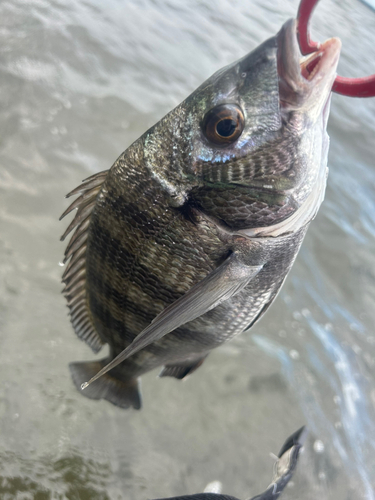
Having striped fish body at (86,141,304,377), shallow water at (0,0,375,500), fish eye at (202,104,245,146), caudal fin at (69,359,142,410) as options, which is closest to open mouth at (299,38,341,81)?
fish eye at (202,104,245,146)

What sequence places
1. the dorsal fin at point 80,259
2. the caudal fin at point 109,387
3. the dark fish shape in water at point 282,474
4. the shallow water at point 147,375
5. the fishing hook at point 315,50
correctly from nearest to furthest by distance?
the fishing hook at point 315,50, the dorsal fin at point 80,259, the dark fish shape in water at point 282,474, the caudal fin at point 109,387, the shallow water at point 147,375

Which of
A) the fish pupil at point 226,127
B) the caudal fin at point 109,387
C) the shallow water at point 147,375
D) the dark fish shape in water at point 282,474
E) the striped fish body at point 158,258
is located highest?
the fish pupil at point 226,127

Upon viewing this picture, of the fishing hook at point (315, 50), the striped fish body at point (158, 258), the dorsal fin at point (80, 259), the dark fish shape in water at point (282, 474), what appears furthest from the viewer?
the dark fish shape in water at point (282, 474)

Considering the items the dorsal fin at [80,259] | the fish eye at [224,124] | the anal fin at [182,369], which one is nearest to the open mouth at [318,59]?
the fish eye at [224,124]

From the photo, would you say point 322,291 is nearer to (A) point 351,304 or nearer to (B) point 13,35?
(A) point 351,304

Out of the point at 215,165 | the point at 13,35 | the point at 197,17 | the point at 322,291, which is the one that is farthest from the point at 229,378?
the point at 197,17

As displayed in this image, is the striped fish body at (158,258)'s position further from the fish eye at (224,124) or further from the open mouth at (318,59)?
the open mouth at (318,59)
